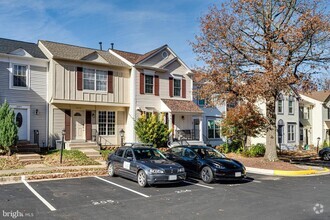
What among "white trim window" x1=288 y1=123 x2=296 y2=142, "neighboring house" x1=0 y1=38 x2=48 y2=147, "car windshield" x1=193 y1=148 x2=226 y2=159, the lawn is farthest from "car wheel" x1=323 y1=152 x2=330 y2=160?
"neighboring house" x1=0 y1=38 x2=48 y2=147

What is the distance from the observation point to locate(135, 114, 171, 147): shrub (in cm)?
2214

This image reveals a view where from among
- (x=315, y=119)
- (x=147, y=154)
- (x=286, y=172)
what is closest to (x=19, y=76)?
(x=147, y=154)

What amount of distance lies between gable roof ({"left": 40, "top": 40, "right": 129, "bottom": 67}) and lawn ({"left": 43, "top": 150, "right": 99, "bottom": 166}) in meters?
6.32

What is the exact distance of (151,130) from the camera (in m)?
22.1

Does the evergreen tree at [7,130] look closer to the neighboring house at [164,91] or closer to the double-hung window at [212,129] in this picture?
the neighboring house at [164,91]

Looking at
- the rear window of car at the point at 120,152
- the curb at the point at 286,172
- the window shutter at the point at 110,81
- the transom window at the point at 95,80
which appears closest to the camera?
the rear window of car at the point at 120,152

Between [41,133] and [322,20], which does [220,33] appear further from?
[41,133]

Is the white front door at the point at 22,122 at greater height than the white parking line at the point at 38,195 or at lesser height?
greater

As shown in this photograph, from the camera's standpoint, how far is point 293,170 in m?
15.5

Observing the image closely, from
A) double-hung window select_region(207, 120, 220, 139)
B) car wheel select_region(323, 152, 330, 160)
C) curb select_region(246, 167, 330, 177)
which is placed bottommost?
car wheel select_region(323, 152, 330, 160)

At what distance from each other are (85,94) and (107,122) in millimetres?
2914

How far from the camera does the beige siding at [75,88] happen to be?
67.1 feet

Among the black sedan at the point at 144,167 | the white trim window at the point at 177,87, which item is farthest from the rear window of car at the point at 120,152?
the white trim window at the point at 177,87

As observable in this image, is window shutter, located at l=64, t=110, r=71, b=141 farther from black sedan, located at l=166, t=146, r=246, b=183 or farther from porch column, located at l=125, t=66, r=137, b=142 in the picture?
black sedan, located at l=166, t=146, r=246, b=183
